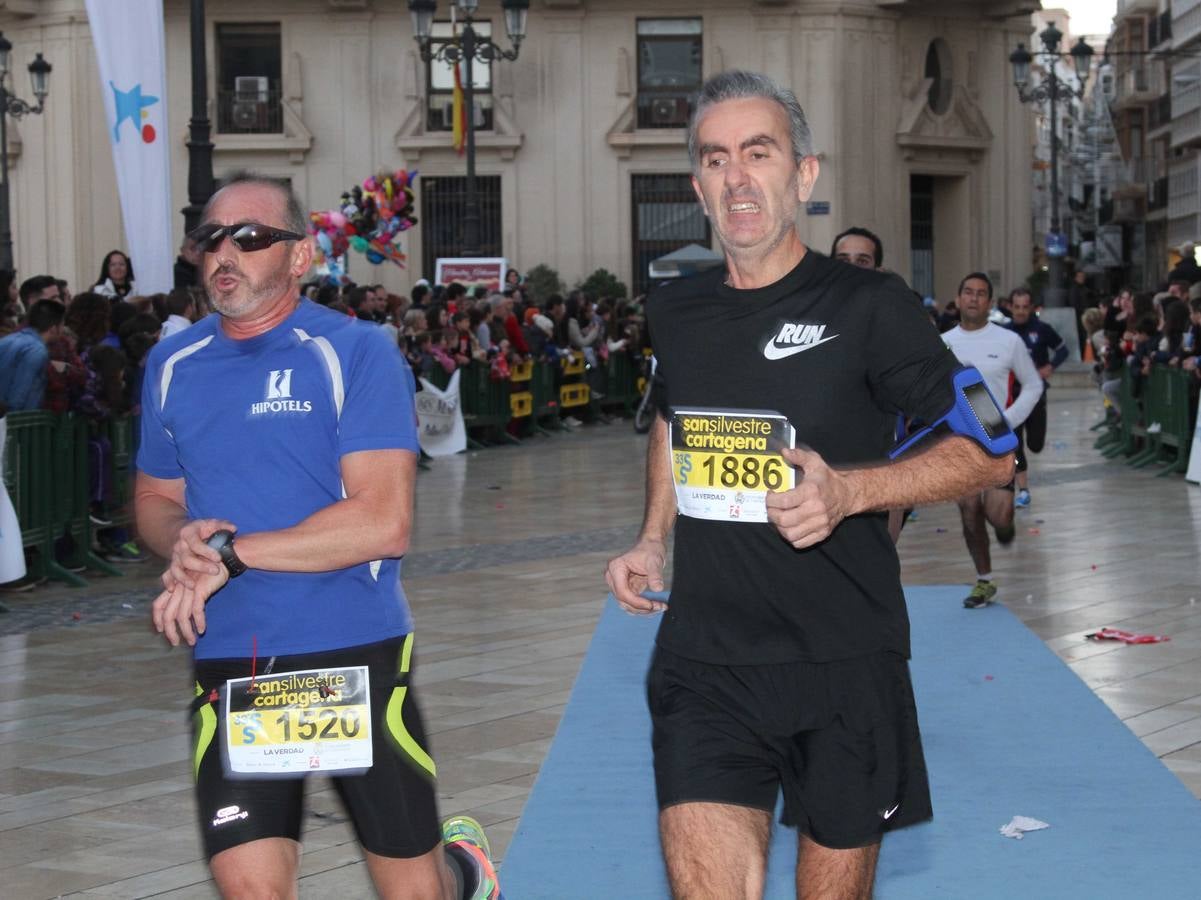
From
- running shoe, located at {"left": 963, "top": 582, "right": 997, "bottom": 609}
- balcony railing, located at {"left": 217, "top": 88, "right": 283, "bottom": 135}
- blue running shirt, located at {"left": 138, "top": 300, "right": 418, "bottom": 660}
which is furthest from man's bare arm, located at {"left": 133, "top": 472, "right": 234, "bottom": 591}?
balcony railing, located at {"left": 217, "top": 88, "right": 283, "bottom": 135}

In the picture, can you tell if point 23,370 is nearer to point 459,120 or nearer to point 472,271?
point 472,271

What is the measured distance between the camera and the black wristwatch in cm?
379

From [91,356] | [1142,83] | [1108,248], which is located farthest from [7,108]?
[1142,83]

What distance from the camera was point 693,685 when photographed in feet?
12.9

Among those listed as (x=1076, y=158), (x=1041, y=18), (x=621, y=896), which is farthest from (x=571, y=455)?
(x=1041, y=18)

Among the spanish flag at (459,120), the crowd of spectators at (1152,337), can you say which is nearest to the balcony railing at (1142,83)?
the spanish flag at (459,120)

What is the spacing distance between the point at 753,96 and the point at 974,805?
11.3 feet

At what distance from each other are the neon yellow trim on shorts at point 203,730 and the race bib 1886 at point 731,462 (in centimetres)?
106

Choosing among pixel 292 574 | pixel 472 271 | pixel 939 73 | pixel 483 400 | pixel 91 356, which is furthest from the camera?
pixel 939 73

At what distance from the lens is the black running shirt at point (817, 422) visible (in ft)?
12.6

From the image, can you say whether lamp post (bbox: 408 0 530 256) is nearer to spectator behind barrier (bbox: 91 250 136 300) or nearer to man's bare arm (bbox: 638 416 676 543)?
spectator behind barrier (bbox: 91 250 136 300)

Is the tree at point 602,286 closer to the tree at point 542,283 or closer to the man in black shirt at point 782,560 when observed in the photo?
the tree at point 542,283

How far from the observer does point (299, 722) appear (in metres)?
3.97

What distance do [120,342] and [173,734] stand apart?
20.7ft
